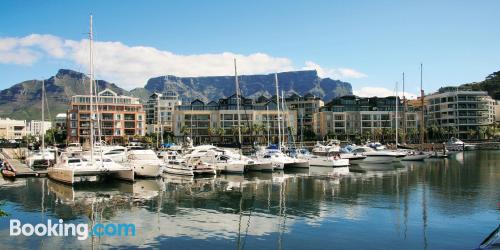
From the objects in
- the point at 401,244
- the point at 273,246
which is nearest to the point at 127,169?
the point at 273,246

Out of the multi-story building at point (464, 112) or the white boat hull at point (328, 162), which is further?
the multi-story building at point (464, 112)

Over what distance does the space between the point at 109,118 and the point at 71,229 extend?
121 m

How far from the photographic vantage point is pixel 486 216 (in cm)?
3033

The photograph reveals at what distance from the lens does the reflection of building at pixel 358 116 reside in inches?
6383

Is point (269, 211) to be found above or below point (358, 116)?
below

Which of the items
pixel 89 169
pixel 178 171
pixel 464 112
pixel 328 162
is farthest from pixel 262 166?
pixel 464 112

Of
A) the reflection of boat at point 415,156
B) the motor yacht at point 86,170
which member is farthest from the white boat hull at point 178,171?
the reflection of boat at point 415,156

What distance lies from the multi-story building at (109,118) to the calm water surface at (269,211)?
8776 cm

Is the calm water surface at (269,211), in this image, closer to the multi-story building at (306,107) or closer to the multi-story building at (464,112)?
the multi-story building at (306,107)

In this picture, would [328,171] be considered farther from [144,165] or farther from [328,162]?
[144,165]

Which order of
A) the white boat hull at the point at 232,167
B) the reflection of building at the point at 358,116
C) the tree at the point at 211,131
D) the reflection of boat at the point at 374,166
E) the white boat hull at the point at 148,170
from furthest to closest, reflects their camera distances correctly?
1. the reflection of building at the point at 358,116
2. the tree at the point at 211,131
3. the reflection of boat at the point at 374,166
4. the white boat hull at the point at 232,167
5. the white boat hull at the point at 148,170

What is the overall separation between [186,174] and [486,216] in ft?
117

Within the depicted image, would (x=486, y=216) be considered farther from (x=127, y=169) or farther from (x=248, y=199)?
(x=127, y=169)

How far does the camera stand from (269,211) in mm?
32688
